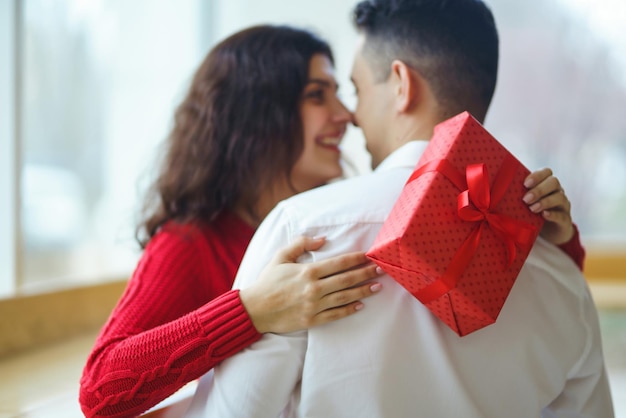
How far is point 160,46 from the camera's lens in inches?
117

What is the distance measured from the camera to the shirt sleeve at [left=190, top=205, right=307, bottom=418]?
89 cm

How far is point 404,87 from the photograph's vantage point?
1.05m

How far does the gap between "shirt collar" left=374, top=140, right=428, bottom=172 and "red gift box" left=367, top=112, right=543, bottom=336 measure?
0.36 ft

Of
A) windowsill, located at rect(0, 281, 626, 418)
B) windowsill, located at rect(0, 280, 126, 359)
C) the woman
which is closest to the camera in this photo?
the woman

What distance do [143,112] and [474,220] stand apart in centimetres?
226

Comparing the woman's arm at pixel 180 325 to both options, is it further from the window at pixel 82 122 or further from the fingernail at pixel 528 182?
the window at pixel 82 122

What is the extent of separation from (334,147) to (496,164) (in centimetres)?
74

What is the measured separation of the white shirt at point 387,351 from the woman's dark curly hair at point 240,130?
526 millimetres

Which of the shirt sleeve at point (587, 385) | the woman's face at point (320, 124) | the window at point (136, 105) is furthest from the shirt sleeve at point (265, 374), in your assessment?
the window at point (136, 105)

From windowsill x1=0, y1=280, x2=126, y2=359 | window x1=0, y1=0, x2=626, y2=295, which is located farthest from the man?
windowsill x1=0, y1=280, x2=126, y2=359

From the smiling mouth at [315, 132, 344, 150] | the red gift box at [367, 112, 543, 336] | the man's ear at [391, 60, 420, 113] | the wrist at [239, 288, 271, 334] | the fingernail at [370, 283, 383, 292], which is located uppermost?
the man's ear at [391, 60, 420, 113]

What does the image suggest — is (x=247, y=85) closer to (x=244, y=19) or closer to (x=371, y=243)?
(x=371, y=243)

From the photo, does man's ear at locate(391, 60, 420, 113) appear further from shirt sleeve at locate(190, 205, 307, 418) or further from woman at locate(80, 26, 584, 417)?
woman at locate(80, 26, 584, 417)

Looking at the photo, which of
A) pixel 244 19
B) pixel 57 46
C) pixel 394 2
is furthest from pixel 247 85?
Result: pixel 244 19
